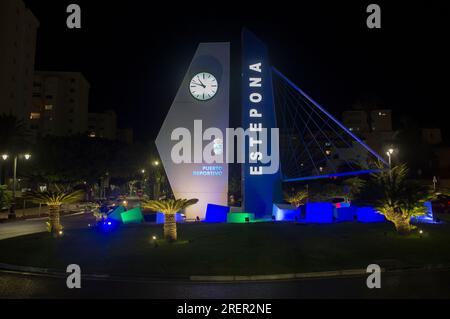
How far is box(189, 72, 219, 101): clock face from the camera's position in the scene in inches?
1225

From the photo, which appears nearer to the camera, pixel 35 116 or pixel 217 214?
pixel 217 214

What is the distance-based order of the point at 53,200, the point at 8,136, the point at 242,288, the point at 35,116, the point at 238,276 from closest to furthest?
the point at 242,288 → the point at 238,276 → the point at 53,200 → the point at 8,136 → the point at 35,116

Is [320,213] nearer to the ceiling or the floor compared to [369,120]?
nearer to the floor

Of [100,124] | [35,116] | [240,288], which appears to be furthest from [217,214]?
[100,124]

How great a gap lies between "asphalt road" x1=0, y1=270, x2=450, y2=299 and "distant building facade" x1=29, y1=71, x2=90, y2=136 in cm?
9563

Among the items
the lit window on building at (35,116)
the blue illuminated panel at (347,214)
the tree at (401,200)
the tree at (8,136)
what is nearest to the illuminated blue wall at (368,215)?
the blue illuminated panel at (347,214)

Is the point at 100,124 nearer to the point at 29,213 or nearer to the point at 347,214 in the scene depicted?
the point at 29,213

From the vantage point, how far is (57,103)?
106m

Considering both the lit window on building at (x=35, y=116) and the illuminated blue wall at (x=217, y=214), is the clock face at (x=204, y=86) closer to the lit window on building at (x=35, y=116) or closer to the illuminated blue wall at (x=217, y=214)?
the illuminated blue wall at (x=217, y=214)

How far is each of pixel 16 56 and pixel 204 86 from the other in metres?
57.2

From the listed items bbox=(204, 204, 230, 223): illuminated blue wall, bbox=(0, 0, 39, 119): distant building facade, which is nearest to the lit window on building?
bbox=(0, 0, 39, 119): distant building facade

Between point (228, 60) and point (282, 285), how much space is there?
899 inches

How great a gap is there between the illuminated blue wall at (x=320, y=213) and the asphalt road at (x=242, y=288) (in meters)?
12.7
